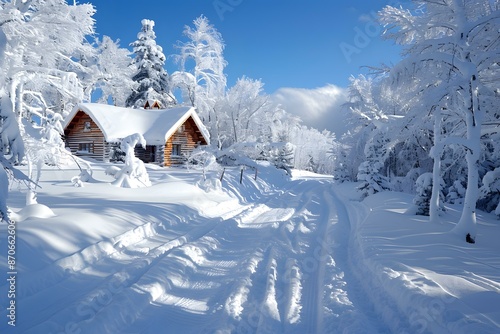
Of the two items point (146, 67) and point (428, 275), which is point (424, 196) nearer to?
point (428, 275)

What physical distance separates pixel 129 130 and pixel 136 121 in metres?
1.94

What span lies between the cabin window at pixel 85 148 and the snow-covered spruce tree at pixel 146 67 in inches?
407

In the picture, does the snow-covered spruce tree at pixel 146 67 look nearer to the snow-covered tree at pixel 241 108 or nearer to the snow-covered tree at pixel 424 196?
the snow-covered tree at pixel 241 108

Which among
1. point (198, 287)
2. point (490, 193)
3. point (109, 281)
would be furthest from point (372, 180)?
point (109, 281)

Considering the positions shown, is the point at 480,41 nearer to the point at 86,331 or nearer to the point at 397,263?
the point at 397,263

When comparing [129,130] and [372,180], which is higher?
[129,130]

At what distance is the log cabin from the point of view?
24391mm

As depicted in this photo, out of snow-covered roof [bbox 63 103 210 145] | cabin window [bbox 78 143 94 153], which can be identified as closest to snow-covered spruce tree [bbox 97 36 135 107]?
snow-covered roof [bbox 63 103 210 145]

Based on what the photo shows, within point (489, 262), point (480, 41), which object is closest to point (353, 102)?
point (480, 41)

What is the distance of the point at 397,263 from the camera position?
5852mm

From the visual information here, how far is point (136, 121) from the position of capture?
26.5 m

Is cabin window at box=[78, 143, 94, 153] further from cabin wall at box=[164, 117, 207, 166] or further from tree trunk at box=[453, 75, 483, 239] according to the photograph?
tree trunk at box=[453, 75, 483, 239]

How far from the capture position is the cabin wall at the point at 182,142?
88.2ft

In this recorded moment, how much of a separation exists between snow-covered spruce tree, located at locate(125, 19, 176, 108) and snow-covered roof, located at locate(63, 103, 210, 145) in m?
7.98
